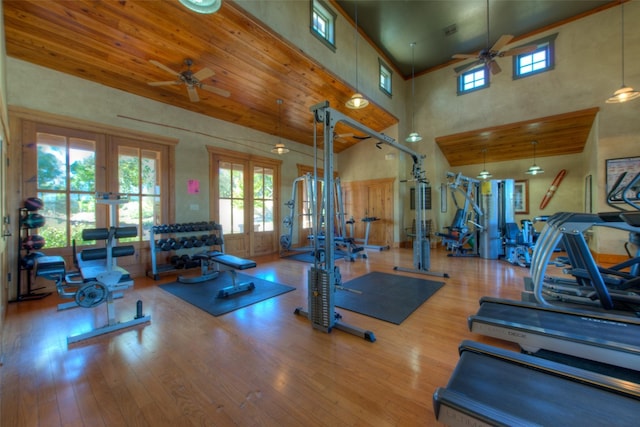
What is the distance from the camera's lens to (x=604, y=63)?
5.61 meters

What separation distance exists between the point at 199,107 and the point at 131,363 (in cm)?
488

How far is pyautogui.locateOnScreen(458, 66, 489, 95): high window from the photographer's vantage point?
275 inches

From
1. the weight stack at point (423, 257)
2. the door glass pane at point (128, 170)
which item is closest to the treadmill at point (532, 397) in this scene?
the weight stack at point (423, 257)

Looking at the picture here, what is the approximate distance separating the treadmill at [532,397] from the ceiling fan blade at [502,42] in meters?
4.24

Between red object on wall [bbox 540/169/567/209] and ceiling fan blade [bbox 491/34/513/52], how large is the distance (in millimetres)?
6329

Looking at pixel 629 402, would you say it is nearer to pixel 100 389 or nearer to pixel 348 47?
pixel 100 389

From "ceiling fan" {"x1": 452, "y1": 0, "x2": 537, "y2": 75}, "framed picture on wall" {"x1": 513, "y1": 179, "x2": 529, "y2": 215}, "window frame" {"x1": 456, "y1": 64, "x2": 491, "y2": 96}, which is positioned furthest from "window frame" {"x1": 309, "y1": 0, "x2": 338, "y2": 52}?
"framed picture on wall" {"x1": 513, "y1": 179, "x2": 529, "y2": 215}

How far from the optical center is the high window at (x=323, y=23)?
4.74 metres

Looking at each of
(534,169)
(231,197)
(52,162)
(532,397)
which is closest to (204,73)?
(52,162)

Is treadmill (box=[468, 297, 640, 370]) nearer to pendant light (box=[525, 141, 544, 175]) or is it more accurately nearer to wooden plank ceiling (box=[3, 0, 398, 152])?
wooden plank ceiling (box=[3, 0, 398, 152])

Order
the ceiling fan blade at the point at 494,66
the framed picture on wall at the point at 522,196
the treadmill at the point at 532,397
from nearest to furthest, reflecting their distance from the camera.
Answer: the treadmill at the point at 532,397 < the ceiling fan blade at the point at 494,66 < the framed picture on wall at the point at 522,196

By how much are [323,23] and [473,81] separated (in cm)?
475

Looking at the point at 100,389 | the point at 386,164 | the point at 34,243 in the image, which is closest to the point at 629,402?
the point at 100,389

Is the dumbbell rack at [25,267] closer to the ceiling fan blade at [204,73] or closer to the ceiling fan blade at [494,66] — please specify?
the ceiling fan blade at [204,73]
